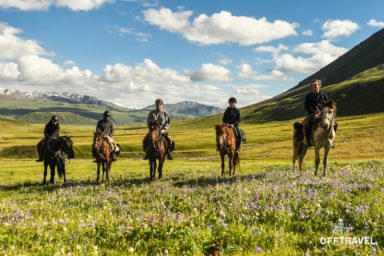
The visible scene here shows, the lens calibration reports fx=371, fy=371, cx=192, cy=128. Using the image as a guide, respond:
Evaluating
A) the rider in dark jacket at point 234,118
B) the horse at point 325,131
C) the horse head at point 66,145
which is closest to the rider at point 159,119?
the rider in dark jacket at point 234,118

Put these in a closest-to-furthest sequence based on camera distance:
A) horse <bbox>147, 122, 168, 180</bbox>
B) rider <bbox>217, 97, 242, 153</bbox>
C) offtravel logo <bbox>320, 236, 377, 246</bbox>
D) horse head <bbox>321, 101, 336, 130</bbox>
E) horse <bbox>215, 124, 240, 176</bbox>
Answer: offtravel logo <bbox>320, 236, 377, 246</bbox>, horse head <bbox>321, 101, 336, 130</bbox>, horse <bbox>147, 122, 168, 180</bbox>, horse <bbox>215, 124, 240, 176</bbox>, rider <bbox>217, 97, 242, 153</bbox>

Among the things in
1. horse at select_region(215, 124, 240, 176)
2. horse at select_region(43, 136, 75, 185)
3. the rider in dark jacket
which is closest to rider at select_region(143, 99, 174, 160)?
horse at select_region(215, 124, 240, 176)

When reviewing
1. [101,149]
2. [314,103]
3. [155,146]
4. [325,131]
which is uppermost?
[314,103]

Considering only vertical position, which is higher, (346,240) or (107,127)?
(107,127)

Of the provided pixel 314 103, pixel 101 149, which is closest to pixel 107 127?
pixel 101 149

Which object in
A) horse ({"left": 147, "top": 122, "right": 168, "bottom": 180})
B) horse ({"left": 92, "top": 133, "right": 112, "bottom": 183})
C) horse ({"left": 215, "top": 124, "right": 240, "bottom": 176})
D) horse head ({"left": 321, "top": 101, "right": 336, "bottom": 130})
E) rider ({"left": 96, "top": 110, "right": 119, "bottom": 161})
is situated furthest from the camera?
rider ({"left": 96, "top": 110, "right": 119, "bottom": 161})

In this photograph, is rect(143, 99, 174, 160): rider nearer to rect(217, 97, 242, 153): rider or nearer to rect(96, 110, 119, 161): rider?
rect(217, 97, 242, 153): rider

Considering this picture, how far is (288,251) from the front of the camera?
5816 millimetres

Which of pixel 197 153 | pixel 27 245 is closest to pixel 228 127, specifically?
pixel 27 245

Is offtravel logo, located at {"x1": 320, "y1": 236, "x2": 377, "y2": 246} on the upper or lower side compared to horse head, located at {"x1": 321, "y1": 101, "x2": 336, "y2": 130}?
lower

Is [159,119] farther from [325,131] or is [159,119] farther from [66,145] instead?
[325,131]

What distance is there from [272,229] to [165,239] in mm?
2179

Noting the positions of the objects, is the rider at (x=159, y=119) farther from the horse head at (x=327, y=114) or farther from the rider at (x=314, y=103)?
the horse head at (x=327, y=114)

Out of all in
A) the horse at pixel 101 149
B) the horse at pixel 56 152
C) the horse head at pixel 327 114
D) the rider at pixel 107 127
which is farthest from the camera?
the rider at pixel 107 127
